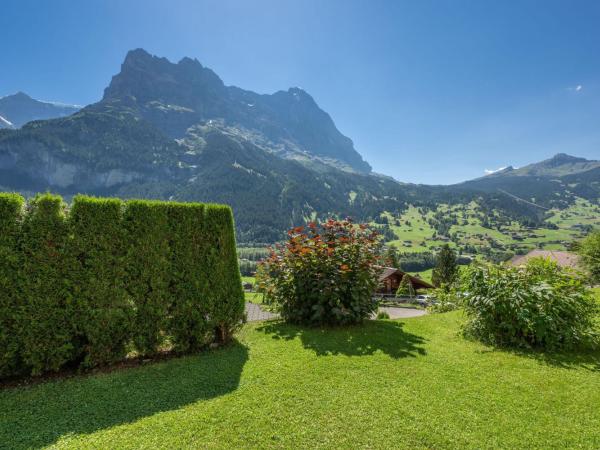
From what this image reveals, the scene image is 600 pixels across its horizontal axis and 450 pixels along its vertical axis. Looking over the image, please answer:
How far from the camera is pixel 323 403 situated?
3.91 meters

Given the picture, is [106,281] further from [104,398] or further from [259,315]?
[259,315]

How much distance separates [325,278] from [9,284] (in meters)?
6.11

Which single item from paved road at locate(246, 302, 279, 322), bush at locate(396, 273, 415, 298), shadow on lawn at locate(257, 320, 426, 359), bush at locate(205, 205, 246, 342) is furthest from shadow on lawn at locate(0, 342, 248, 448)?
bush at locate(396, 273, 415, 298)

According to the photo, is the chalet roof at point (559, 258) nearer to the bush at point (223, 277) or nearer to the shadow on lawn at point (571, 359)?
the shadow on lawn at point (571, 359)

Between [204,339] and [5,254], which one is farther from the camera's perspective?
[204,339]

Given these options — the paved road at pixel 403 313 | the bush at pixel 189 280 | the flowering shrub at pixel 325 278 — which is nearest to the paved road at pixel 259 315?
the bush at pixel 189 280

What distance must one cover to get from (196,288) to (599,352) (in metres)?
8.01

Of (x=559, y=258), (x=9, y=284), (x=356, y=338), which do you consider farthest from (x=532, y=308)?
(x=559, y=258)

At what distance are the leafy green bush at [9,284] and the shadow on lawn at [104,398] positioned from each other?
0.53m

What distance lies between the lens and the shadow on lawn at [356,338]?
230 inches

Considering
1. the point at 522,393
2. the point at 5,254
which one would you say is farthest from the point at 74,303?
the point at 522,393

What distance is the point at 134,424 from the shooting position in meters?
3.53

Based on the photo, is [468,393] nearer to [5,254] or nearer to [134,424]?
[134,424]

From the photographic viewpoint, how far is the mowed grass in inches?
127
